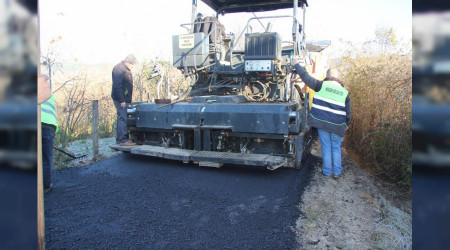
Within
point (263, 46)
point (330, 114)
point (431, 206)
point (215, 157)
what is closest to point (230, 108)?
point (215, 157)

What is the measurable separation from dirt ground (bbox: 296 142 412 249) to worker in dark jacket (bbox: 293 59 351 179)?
0.32 m

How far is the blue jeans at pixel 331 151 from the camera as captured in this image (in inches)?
188

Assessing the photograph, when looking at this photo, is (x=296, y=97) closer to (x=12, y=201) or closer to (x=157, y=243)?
(x=157, y=243)

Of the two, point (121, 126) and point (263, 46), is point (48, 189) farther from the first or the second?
point (263, 46)

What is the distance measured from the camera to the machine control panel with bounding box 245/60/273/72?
207 inches

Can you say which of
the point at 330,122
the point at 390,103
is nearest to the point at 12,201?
the point at 330,122

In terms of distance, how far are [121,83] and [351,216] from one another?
14.5 ft

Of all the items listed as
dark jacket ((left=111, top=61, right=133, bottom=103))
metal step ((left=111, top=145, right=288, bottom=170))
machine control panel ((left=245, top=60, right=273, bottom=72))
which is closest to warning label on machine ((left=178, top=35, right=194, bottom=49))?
dark jacket ((left=111, top=61, right=133, bottom=103))

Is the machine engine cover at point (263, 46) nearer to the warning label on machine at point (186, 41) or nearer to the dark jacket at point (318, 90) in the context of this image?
the dark jacket at point (318, 90)

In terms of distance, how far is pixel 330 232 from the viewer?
3051 mm

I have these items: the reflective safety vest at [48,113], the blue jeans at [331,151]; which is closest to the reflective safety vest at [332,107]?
the blue jeans at [331,151]

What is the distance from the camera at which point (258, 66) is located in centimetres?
533

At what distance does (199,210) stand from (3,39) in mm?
2750

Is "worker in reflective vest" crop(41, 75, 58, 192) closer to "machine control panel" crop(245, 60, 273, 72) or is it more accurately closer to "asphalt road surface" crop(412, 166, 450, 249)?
"machine control panel" crop(245, 60, 273, 72)
